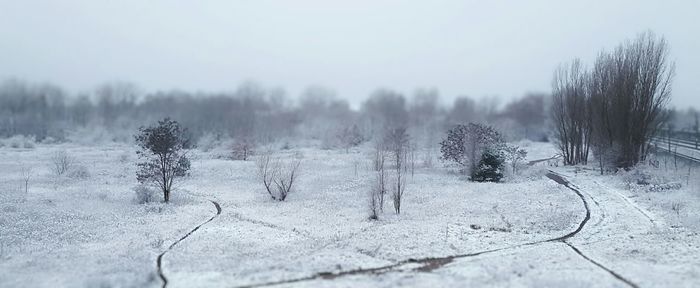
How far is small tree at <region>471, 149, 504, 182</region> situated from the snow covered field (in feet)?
7.81

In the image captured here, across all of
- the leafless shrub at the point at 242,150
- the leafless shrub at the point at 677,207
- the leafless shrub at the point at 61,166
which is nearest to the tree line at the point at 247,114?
the leafless shrub at the point at 242,150

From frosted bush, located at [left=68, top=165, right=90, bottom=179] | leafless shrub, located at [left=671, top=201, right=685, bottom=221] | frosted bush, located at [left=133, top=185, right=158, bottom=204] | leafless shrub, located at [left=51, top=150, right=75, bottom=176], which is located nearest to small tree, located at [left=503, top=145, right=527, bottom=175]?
leafless shrub, located at [left=671, top=201, right=685, bottom=221]

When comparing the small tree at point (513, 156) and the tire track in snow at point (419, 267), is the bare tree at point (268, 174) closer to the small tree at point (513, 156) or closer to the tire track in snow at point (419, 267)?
the tire track in snow at point (419, 267)

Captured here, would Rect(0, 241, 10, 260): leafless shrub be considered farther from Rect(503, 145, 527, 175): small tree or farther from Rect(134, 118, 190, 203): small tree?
Rect(503, 145, 527, 175): small tree

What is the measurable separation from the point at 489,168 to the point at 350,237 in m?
16.4

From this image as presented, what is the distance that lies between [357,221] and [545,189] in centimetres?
1196

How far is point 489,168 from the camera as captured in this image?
99.2ft

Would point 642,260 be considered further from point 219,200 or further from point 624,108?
point 624,108

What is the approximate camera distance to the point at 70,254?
14.4 meters

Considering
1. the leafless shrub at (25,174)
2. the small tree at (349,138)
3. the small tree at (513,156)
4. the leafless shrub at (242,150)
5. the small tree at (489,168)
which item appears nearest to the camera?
the leafless shrub at (25,174)

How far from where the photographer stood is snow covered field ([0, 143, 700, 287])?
12.2 meters

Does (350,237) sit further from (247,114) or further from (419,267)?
(247,114)

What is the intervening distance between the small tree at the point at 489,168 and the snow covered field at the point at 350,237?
238cm

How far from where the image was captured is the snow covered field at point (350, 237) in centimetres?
1223
